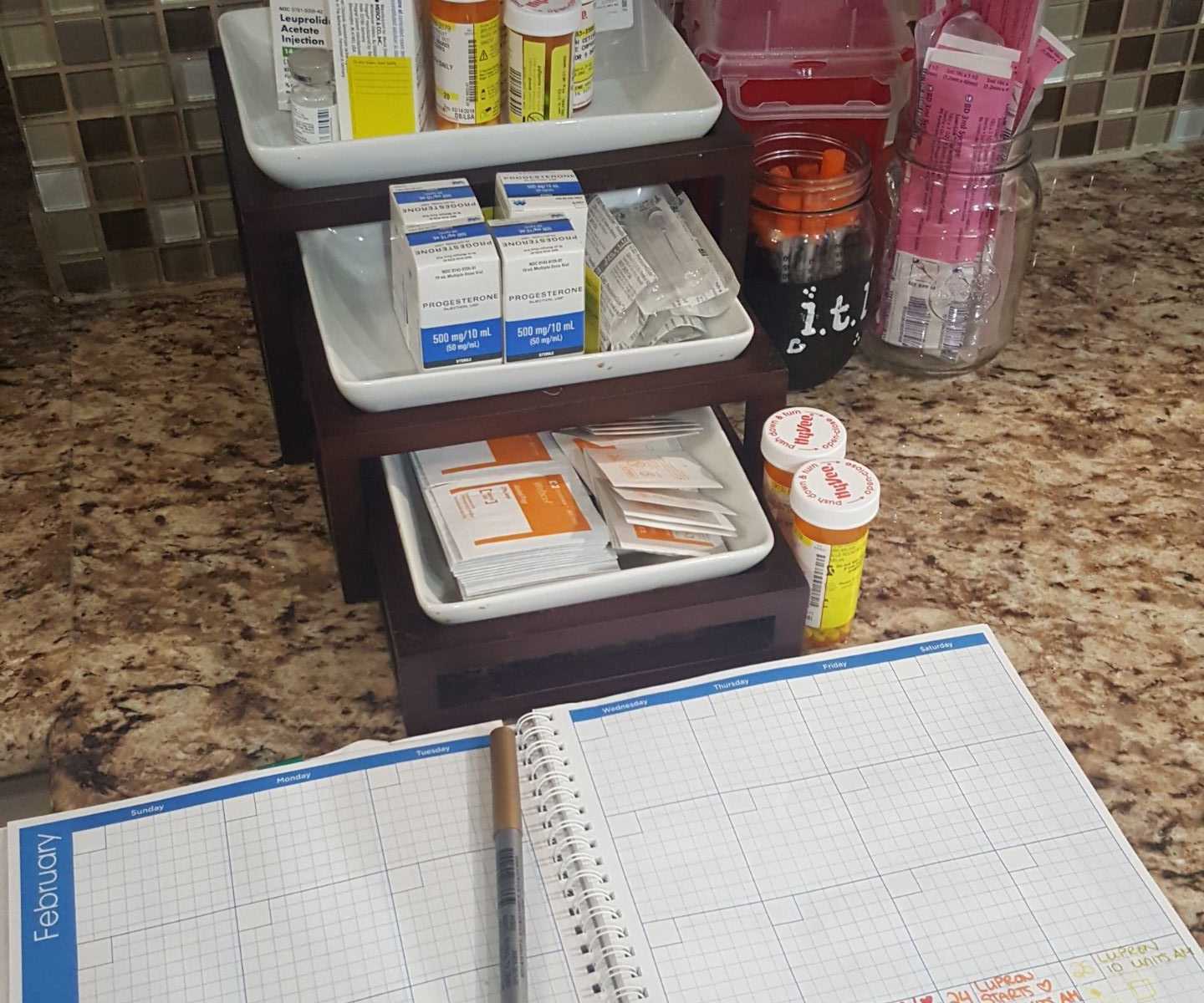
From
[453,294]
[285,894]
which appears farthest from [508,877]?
[453,294]

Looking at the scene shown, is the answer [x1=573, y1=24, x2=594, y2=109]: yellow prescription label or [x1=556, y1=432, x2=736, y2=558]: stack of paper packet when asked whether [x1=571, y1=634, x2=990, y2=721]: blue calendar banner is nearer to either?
[x1=556, y1=432, x2=736, y2=558]: stack of paper packet

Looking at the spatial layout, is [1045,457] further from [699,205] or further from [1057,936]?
[1057,936]

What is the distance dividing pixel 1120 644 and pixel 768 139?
1.47 ft

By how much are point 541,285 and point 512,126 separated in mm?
127

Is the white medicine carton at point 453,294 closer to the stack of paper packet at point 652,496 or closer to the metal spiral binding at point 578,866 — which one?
the stack of paper packet at point 652,496

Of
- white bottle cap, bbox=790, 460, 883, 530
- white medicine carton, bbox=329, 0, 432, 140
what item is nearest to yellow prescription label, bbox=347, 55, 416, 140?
white medicine carton, bbox=329, 0, 432, 140

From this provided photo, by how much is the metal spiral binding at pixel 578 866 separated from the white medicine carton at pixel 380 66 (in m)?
0.38

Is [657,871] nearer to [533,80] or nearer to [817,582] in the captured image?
[817,582]

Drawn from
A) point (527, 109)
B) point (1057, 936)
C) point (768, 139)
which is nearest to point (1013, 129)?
point (768, 139)

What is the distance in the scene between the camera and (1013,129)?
38.3 inches

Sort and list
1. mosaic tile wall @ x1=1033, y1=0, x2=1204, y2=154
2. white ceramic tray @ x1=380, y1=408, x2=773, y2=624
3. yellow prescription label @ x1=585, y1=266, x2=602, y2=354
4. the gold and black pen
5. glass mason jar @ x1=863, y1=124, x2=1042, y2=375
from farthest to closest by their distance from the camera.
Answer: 1. mosaic tile wall @ x1=1033, y1=0, x2=1204, y2=154
2. glass mason jar @ x1=863, y1=124, x2=1042, y2=375
3. yellow prescription label @ x1=585, y1=266, x2=602, y2=354
4. white ceramic tray @ x1=380, y1=408, x2=773, y2=624
5. the gold and black pen

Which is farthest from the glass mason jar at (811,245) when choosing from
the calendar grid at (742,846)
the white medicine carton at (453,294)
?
the calendar grid at (742,846)

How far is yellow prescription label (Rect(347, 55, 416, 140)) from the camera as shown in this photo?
0.84m

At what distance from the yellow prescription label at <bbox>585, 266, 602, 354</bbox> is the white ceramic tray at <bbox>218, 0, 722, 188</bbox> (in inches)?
3.4
